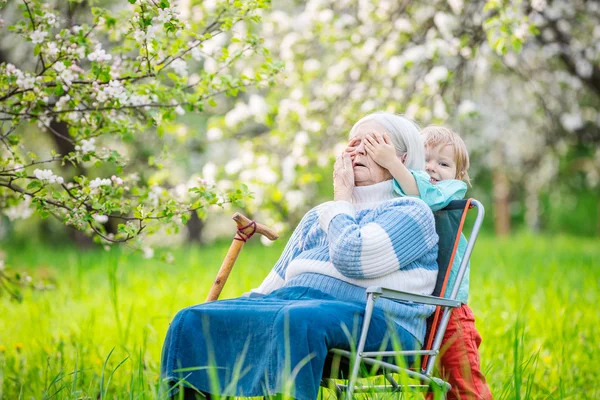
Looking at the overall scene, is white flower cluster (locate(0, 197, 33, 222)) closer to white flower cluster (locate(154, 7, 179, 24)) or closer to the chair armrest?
white flower cluster (locate(154, 7, 179, 24))

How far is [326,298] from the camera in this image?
251 centimetres

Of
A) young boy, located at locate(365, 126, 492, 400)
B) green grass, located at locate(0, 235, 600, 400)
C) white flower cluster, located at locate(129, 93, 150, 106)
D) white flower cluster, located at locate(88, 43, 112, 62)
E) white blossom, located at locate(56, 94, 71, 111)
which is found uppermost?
white flower cluster, located at locate(88, 43, 112, 62)

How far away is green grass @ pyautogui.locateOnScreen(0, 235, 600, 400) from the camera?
317 centimetres

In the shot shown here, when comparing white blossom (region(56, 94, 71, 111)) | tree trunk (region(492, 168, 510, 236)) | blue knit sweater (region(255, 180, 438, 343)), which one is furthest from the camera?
tree trunk (region(492, 168, 510, 236))

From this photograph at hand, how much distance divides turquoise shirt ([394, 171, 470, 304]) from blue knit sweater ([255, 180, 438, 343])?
11 centimetres

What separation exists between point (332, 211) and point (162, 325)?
250 cm

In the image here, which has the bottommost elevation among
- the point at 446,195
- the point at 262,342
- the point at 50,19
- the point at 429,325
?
the point at 429,325

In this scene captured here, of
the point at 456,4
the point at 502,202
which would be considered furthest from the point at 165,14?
the point at 502,202

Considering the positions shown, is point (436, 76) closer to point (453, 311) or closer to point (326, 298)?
point (453, 311)

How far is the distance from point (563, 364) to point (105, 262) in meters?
5.82

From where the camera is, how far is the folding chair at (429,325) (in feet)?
7.28

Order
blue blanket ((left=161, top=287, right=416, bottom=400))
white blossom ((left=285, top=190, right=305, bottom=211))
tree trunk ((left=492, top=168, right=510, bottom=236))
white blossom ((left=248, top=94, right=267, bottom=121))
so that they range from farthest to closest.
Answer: tree trunk ((left=492, top=168, right=510, bottom=236)) < white blossom ((left=285, top=190, right=305, bottom=211)) < white blossom ((left=248, top=94, right=267, bottom=121)) < blue blanket ((left=161, top=287, right=416, bottom=400))

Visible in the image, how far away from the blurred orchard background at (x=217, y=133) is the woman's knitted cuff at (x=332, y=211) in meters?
0.41

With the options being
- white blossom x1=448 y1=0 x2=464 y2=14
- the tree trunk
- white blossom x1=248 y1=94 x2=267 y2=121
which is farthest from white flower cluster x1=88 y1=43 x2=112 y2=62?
the tree trunk
